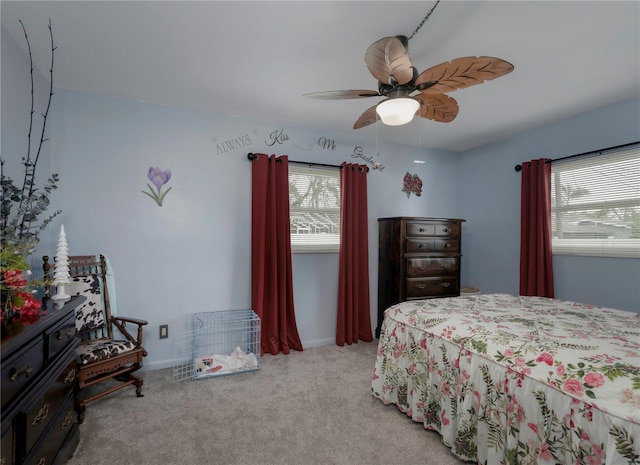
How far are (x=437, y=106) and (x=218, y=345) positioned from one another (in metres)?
2.84

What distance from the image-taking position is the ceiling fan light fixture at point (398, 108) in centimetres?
165

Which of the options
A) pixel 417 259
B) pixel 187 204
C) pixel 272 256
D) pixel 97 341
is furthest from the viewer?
pixel 417 259

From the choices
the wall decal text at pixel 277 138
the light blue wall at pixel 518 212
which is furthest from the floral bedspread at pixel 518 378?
the wall decal text at pixel 277 138

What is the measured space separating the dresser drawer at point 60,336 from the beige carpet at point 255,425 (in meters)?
0.65

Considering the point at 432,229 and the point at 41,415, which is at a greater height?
the point at 432,229

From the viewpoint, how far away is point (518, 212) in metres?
3.55

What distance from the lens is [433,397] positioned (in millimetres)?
1812

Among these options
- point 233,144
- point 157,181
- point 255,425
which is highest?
point 233,144

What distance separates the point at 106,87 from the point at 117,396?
2.47 meters

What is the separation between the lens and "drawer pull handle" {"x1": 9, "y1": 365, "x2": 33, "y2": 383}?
43.5 inches

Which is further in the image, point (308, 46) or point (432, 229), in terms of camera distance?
point (432, 229)

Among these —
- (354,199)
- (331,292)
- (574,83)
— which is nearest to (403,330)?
(331,292)

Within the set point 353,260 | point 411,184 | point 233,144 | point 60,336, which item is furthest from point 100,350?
point 411,184

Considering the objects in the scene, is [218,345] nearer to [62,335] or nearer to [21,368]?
[62,335]
